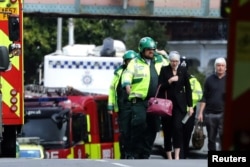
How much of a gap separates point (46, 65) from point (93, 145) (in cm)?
730

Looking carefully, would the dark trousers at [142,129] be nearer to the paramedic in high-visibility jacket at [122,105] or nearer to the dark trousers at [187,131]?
the paramedic in high-visibility jacket at [122,105]

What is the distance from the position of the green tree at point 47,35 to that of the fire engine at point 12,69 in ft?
98.1

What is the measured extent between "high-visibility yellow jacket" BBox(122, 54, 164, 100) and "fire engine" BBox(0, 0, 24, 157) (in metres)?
1.55

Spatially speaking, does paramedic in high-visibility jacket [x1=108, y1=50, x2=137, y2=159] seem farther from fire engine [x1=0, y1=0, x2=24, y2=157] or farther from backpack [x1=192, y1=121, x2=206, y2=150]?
fire engine [x1=0, y1=0, x2=24, y2=157]

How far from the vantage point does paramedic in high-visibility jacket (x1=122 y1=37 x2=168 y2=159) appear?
13602 mm

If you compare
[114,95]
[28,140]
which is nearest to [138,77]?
[114,95]

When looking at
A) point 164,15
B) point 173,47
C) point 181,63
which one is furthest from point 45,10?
point 173,47

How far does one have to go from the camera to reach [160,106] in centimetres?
1307

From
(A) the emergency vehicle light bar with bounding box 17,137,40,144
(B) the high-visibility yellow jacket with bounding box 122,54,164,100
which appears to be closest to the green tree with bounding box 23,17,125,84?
(A) the emergency vehicle light bar with bounding box 17,137,40,144

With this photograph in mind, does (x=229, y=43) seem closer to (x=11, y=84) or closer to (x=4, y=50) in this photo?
(x=4, y=50)

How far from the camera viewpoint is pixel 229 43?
3982 mm

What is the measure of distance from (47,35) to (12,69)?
32694 mm

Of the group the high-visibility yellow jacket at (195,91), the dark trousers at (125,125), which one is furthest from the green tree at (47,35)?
the dark trousers at (125,125)

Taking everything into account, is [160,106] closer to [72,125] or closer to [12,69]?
[12,69]
